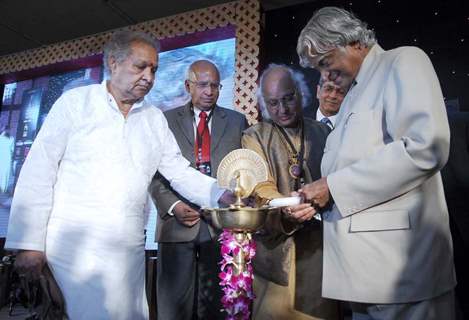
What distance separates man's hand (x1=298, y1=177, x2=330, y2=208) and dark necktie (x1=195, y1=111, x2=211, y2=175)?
1433 millimetres

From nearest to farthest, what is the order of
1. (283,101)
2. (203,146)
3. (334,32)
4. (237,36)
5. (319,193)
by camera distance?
(319,193) < (334,32) < (283,101) < (203,146) < (237,36)

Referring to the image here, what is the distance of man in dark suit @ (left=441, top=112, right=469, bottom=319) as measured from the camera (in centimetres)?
205

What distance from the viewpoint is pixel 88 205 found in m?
1.75

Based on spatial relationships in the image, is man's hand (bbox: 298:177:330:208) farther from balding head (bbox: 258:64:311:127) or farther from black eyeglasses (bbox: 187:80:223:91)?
black eyeglasses (bbox: 187:80:223:91)

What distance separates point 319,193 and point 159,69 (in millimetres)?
4531

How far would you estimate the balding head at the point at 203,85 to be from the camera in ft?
9.96

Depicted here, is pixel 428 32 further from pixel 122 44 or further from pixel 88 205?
pixel 88 205

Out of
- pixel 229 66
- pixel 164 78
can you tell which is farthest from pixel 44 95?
pixel 229 66

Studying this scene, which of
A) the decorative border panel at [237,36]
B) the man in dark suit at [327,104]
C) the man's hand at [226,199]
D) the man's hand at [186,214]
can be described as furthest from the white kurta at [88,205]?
the decorative border panel at [237,36]

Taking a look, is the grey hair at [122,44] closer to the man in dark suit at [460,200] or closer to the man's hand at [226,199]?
the man's hand at [226,199]

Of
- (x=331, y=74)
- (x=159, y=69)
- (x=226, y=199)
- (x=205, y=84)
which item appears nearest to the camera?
(x=331, y=74)

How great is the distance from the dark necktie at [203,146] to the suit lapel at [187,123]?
61mm

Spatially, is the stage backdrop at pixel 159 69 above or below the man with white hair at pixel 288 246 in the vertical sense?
above

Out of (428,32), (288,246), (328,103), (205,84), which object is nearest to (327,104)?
(328,103)
